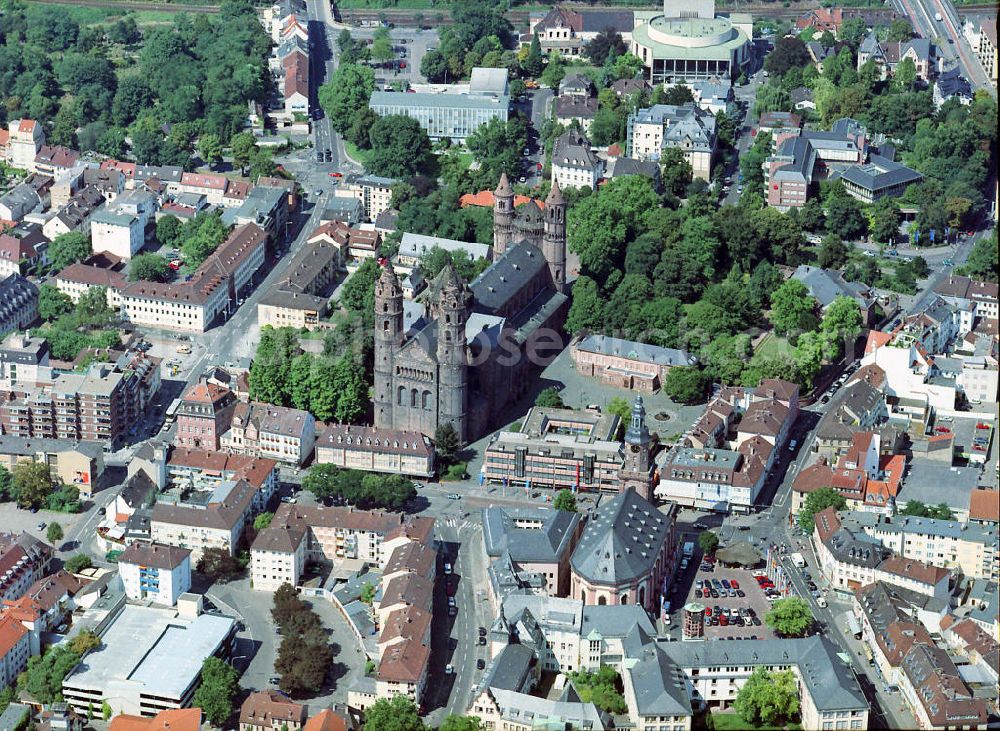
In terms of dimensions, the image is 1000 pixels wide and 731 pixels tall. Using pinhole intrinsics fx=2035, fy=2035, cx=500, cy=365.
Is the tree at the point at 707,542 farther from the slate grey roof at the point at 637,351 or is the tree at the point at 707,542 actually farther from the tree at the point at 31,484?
the tree at the point at 31,484

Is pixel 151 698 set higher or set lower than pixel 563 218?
lower

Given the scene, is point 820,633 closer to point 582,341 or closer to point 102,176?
point 582,341

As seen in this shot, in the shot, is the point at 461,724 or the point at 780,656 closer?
the point at 461,724

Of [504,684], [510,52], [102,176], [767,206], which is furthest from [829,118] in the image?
[504,684]

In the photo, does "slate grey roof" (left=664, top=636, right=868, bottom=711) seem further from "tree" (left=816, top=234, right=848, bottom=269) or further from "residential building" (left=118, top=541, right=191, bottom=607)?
"tree" (left=816, top=234, right=848, bottom=269)

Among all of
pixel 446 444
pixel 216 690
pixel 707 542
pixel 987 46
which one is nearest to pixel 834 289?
pixel 446 444

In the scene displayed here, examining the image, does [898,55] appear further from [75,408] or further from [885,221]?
[75,408]

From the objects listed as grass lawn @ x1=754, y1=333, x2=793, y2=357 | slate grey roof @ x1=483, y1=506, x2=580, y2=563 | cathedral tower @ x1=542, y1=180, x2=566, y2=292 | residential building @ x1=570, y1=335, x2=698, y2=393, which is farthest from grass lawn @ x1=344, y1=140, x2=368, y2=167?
slate grey roof @ x1=483, y1=506, x2=580, y2=563
